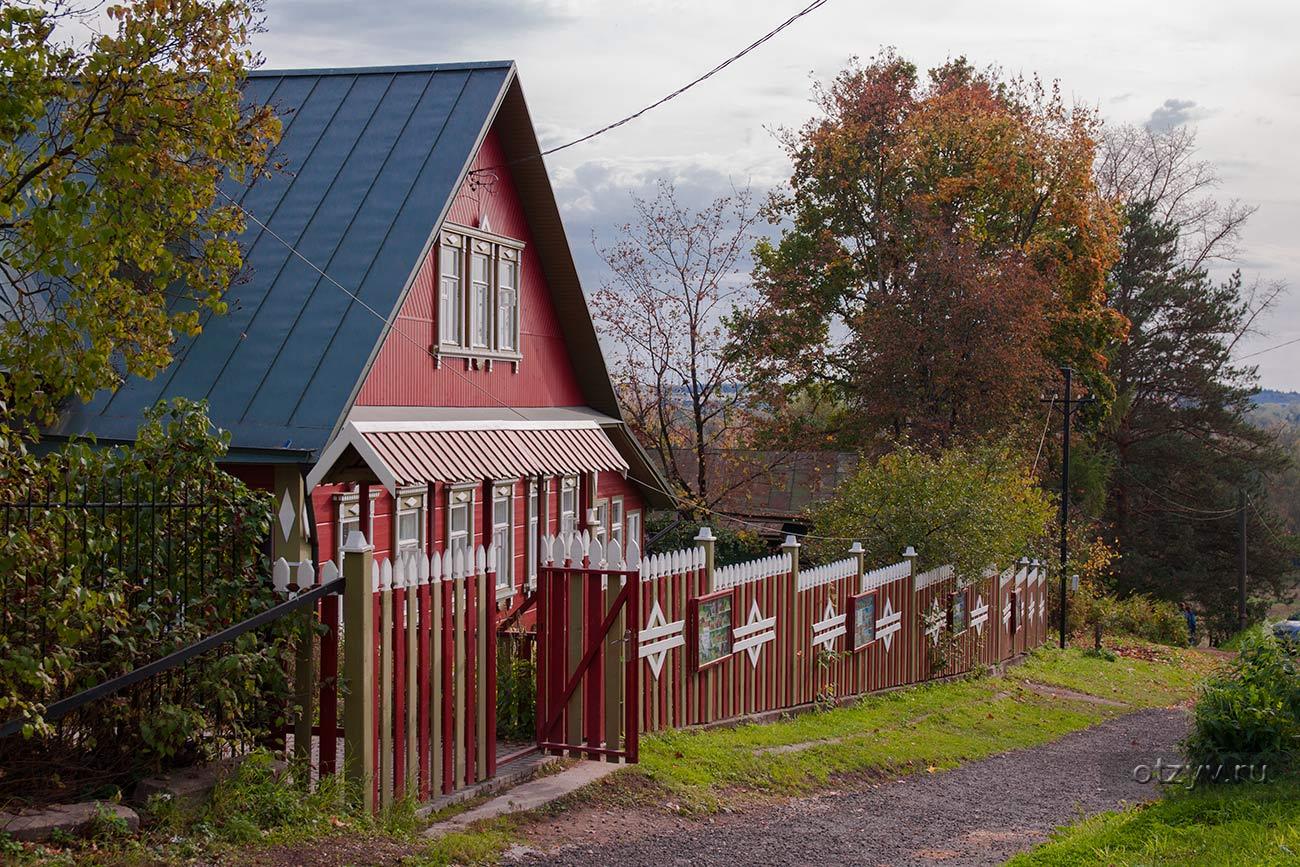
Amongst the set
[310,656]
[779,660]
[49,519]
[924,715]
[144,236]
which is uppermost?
[144,236]

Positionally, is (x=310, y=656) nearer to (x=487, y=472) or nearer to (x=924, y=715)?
(x=487, y=472)

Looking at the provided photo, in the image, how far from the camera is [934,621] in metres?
20.1

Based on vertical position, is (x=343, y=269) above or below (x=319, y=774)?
above

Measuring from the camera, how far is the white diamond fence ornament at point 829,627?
15.8 m

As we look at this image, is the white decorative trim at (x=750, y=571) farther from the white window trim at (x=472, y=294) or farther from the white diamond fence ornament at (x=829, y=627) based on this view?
the white window trim at (x=472, y=294)

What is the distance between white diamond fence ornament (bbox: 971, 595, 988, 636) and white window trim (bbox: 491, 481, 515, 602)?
7987 mm

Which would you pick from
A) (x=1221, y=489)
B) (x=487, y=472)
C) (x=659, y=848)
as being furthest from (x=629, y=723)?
(x=1221, y=489)

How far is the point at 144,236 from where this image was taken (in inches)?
364

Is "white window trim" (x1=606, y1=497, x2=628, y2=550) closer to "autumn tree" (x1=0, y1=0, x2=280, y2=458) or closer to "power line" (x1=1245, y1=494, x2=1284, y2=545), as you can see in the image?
"autumn tree" (x1=0, y1=0, x2=280, y2=458)

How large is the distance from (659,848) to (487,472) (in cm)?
956

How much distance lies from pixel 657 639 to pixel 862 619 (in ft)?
19.8

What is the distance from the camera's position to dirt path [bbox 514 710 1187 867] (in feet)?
26.8

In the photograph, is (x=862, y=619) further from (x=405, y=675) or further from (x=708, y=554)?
(x=405, y=675)

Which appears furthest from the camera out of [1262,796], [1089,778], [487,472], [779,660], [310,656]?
[487,472]
